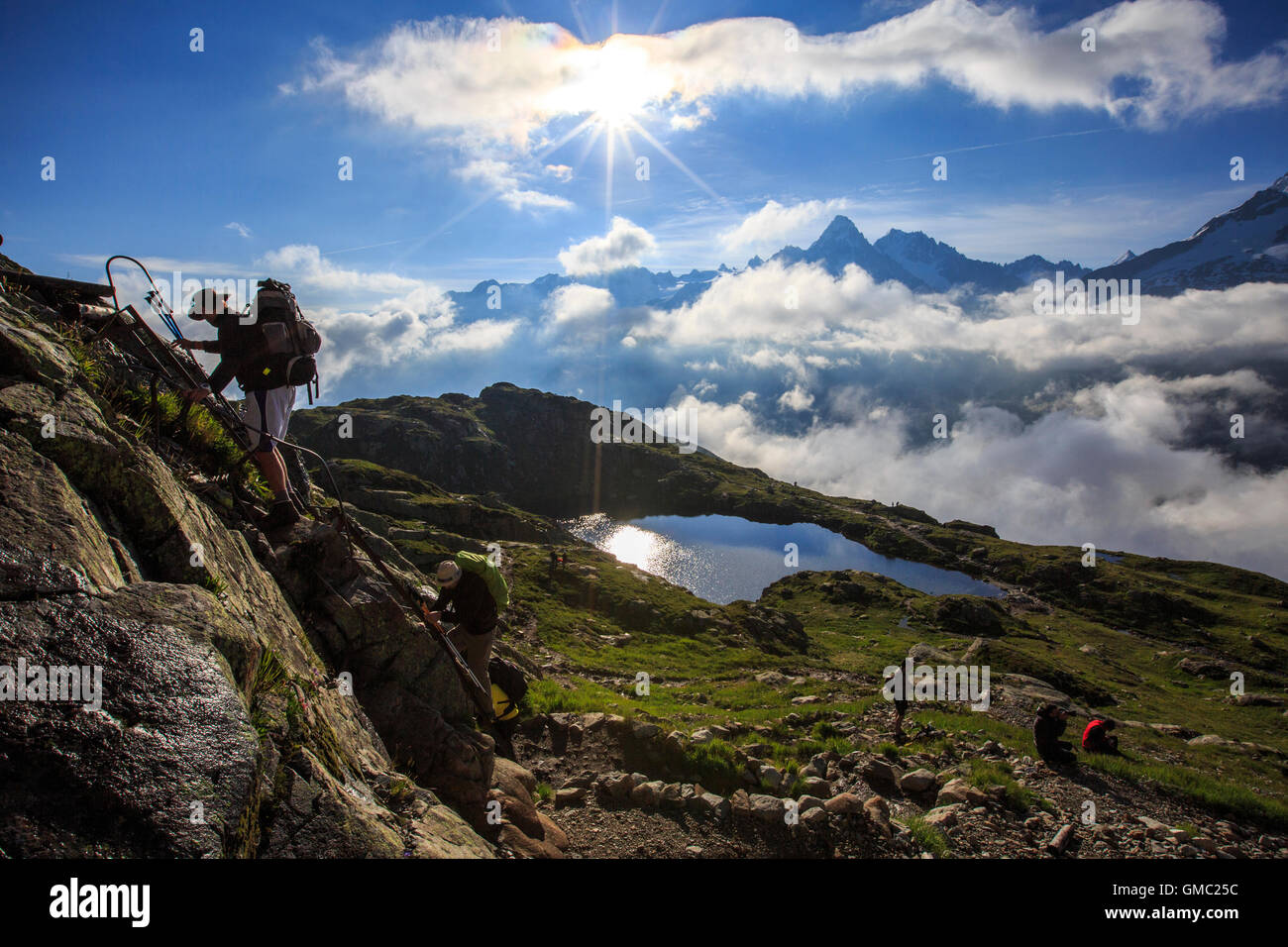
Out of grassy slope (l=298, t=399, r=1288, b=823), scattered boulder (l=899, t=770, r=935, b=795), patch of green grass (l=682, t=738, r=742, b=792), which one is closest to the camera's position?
patch of green grass (l=682, t=738, r=742, b=792)

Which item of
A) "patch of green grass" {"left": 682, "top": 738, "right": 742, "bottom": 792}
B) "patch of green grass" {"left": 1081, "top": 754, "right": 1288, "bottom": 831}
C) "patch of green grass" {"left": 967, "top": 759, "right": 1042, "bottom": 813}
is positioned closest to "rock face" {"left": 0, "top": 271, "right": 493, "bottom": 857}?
"patch of green grass" {"left": 682, "top": 738, "right": 742, "bottom": 792}

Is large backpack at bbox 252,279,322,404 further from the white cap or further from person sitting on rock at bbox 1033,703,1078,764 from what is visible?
person sitting on rock at bbox 1033,703,1078,764

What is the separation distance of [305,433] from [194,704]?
737 feet

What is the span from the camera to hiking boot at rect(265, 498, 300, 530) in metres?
10.5

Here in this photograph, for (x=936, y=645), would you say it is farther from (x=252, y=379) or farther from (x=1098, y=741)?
(x=252, y=379)

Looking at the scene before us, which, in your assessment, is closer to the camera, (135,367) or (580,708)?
(135,367)

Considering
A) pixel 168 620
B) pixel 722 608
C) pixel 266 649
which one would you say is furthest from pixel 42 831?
pixel 722 608

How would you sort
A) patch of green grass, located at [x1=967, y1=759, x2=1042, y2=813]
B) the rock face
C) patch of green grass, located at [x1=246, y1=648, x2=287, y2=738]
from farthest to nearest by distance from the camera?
patch of green grass, located at [x1=967, y1=759, x2=1042, y2=813]
patch of green grass, located at [x1=246, y1=648, x2=287, y2=738]
the rock face

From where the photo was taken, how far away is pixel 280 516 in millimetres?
10555

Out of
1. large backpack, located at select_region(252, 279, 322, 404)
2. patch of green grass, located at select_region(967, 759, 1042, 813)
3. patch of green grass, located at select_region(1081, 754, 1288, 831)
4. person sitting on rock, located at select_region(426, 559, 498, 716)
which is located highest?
large backpack, located at select_region(252, 279, 322, 404)

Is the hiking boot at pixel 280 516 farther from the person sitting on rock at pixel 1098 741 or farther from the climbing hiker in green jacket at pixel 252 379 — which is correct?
the person sitting on rock at pixel 1098 741

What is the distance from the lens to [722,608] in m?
77.7

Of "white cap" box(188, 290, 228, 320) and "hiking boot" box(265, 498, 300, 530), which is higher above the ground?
"white cap" box(188, 290, 228, 320)
